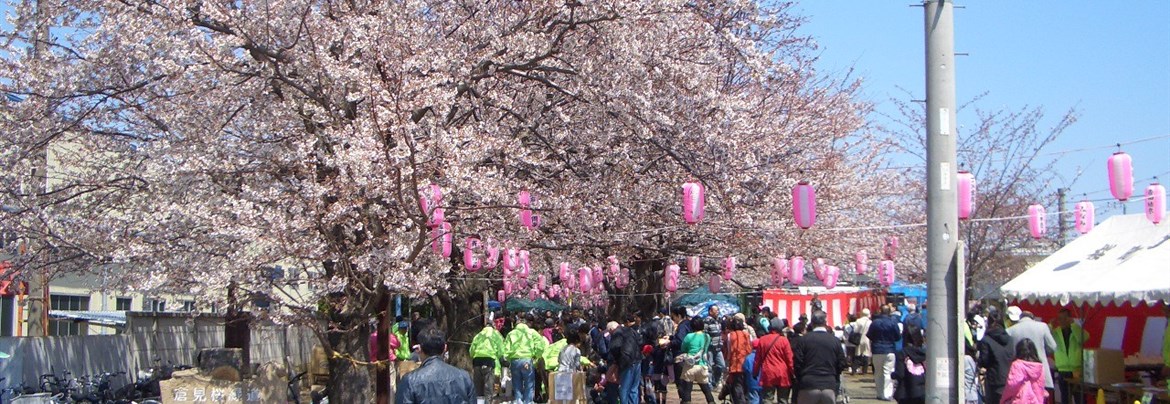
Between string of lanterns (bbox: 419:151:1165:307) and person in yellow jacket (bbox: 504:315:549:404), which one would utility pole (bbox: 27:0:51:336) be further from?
person in yellow jacket (bbox: 504:315:549:404)

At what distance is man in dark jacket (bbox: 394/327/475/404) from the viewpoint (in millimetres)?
7191

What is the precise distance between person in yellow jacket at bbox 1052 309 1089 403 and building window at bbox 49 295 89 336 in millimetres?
21730

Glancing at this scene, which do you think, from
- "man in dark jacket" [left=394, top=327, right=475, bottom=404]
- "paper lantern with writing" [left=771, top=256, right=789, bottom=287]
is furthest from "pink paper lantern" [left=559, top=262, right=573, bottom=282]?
"man in dark jacket" [left=394, top=327, right=475, bottom=404]

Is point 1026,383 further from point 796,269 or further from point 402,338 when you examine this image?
point 402,338

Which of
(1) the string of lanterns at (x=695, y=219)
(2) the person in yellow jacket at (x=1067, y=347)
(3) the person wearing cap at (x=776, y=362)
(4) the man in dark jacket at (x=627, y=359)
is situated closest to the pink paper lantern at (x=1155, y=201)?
(1) the string of lanterns at (x=695, y=219)

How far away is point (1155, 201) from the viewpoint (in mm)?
12969

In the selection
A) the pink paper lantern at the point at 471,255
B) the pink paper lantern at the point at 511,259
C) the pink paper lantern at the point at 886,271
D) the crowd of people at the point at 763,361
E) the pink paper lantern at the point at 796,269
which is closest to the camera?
the crowd of people at the point at 763,361

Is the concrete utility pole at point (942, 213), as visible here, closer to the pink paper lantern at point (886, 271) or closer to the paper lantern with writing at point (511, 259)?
the paper lantern with writing at point (511, 259)

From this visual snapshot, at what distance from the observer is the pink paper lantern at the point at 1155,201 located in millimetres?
12672

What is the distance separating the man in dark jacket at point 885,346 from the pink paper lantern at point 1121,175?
13.5 ft

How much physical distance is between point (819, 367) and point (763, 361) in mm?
1174

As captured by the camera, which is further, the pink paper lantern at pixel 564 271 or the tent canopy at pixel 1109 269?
the pink paper lantern at pixel 564 271

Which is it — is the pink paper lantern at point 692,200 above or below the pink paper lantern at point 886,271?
above

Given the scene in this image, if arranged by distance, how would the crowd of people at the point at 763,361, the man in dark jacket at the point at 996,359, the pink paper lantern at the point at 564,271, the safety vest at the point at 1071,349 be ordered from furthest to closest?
the pink paper lantern at the point at 564,271
the safety vest at the point at 1071,349
the man in dark jacket at the point at 996,359
the crowd of people at the point at 763,361
